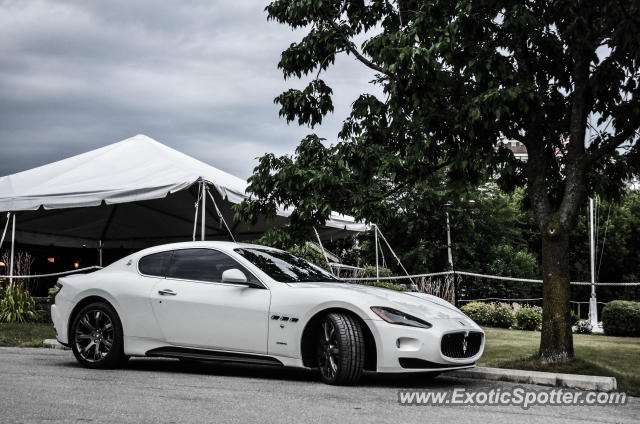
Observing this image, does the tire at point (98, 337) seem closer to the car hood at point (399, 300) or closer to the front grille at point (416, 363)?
the car hood at point (399, 300)

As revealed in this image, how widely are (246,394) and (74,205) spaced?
9217 millimetres

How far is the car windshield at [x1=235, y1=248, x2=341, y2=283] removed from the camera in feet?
25.8

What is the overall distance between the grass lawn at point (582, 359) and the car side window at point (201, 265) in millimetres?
3455

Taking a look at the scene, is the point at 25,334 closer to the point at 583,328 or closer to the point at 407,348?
the point at 407,348

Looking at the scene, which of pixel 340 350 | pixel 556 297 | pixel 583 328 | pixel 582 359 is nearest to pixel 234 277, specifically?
pixel 340 350

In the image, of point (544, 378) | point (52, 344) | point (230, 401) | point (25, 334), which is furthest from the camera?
point (25, 334)

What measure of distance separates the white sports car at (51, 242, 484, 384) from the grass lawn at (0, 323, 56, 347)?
3.10 m

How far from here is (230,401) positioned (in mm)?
5930

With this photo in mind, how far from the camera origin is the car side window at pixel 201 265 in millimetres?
7945

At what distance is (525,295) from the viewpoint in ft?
163

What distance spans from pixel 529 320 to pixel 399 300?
11583 mm

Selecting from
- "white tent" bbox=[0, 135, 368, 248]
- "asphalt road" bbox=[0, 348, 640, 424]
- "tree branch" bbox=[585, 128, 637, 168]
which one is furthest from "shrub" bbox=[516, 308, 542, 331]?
"asphalt road" bbox=[0, 348, 640, 424]

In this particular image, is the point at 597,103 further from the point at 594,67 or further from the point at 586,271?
the point at 586,271

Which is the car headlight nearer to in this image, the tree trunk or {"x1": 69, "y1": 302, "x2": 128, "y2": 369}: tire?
the tree trunk
